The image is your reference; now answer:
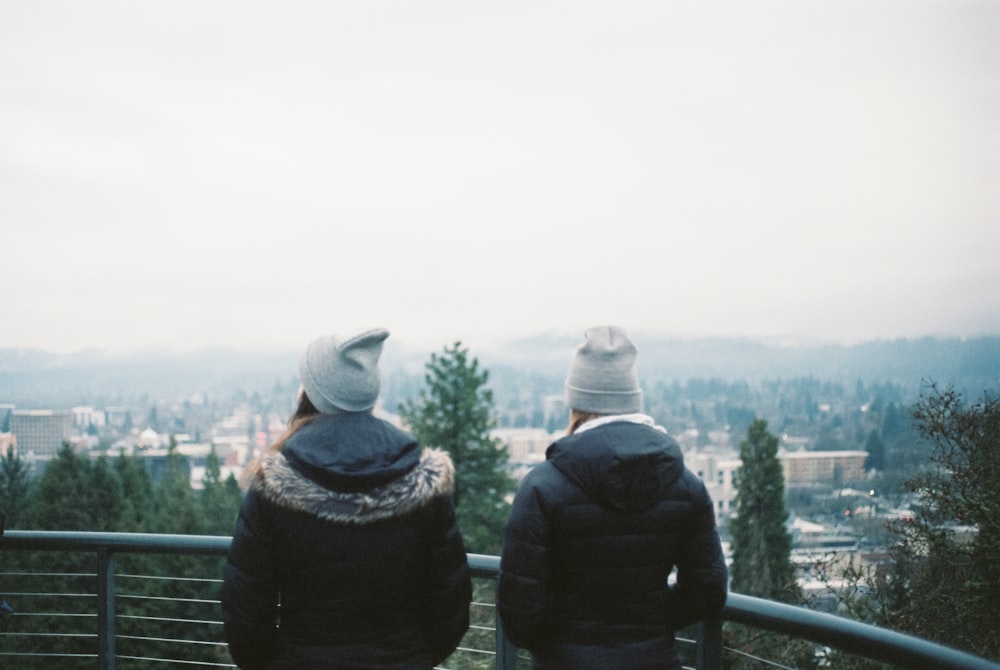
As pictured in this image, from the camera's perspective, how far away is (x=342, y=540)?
218 centimetres

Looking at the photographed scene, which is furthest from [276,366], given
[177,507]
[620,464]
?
[620,464]

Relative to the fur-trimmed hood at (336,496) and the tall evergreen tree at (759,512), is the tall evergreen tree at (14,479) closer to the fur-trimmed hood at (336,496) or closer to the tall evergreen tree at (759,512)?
the tall evergreen tree at (759,512)

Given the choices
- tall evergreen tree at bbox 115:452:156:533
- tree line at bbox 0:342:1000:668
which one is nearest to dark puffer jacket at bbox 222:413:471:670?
tree line at bbox 0:342:1000:668

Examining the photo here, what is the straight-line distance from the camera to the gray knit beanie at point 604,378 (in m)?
2.37

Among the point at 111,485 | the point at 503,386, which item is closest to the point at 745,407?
the point at 503,386

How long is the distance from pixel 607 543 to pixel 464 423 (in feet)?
105

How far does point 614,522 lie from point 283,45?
7534 cm

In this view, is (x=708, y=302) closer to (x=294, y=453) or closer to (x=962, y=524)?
(x=962, y=524)

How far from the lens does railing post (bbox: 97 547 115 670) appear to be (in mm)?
3633

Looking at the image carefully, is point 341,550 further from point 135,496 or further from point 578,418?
point 135,496

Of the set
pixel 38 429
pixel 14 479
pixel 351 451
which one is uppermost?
pixel 351 451

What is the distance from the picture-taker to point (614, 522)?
223 cm

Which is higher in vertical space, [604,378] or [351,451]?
[604,378]

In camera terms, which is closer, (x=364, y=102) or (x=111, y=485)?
(x=111, y=485)
